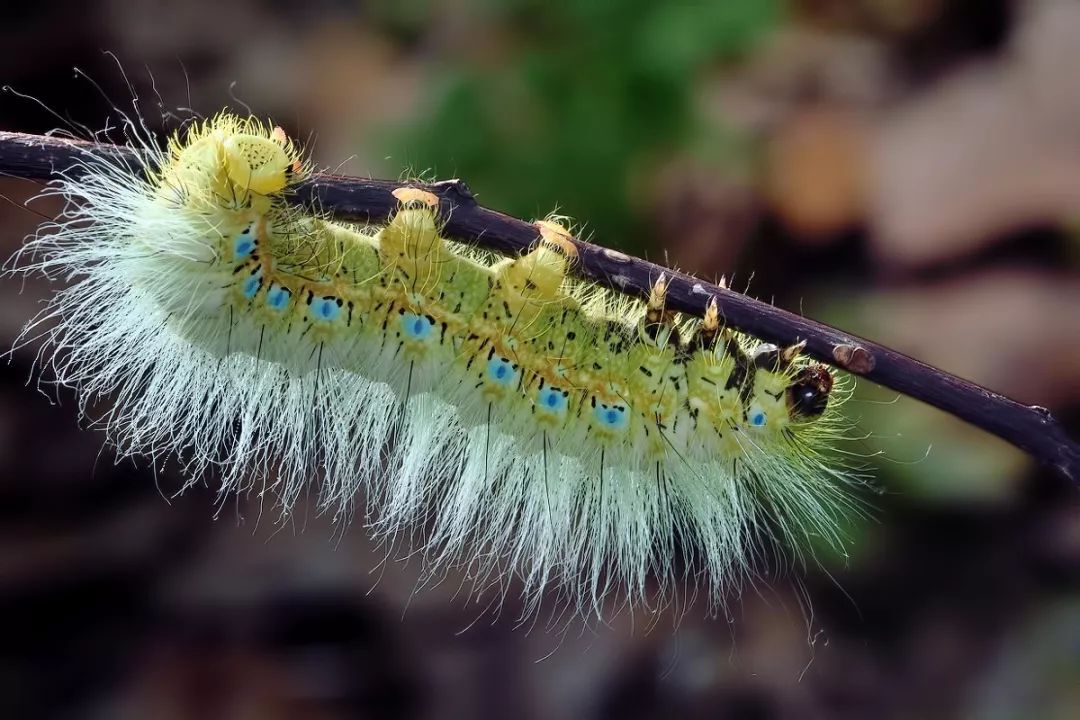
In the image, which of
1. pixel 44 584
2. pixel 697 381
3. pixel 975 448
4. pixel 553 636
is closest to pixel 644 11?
pixel 697 381

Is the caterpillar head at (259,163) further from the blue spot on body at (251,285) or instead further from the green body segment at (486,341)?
the blue spot on body at (251,285)

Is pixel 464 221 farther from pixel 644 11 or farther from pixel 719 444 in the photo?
pixel 644 11

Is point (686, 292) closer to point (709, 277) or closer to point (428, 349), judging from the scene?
point (428, 349)

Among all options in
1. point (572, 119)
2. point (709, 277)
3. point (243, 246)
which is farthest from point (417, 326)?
point (709, 277)

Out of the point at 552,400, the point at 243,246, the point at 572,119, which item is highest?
the point at 572,119

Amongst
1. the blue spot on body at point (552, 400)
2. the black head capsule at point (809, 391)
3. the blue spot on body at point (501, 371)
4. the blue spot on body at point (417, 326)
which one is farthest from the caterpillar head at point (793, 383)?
the blue spot on body at point (417, 326)

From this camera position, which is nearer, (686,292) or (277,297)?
(686,292)

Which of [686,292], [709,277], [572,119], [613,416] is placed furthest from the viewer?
[709,277]

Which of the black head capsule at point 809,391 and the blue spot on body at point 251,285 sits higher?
the black head capsule at point 809,391
